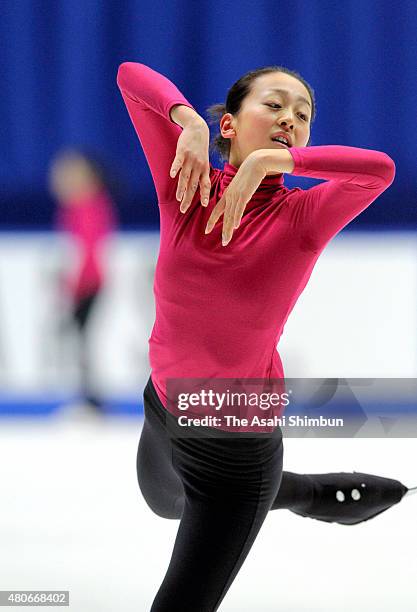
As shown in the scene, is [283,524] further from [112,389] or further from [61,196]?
[61,196]

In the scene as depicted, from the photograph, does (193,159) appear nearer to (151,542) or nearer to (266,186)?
(266,186)

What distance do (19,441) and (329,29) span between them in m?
2.64

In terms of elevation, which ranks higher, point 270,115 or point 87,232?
point 87,232

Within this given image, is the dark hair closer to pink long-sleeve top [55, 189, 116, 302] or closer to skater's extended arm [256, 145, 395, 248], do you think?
skater's extended arm [256, 145, 395, 248]

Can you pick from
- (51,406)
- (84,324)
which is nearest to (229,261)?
(84,324)

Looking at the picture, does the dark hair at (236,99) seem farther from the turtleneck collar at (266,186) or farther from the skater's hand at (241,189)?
the skater's hand at (241,189)

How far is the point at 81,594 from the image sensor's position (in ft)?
6.46

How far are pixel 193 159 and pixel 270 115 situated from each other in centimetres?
24

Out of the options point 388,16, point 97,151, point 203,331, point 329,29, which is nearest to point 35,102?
point 97,151

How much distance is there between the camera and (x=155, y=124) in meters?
1.63

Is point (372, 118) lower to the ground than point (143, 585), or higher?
higher

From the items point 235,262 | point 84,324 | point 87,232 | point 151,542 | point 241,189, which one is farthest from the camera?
point 87,232

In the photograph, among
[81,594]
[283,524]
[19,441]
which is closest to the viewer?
[81,594]

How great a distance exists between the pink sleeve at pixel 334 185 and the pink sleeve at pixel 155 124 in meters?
0.27
